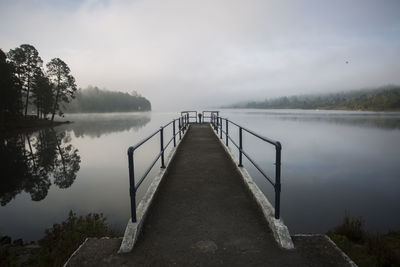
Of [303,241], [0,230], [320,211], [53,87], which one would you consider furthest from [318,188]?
[53,87]

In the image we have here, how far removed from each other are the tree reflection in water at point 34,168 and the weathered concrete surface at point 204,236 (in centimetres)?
1019

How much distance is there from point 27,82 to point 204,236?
168 ft

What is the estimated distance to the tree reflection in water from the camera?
12.1 m

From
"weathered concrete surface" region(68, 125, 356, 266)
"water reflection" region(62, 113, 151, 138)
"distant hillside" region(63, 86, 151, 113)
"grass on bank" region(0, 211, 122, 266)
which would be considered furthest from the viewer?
"distant hillside" region(63, 86, 151, 113)

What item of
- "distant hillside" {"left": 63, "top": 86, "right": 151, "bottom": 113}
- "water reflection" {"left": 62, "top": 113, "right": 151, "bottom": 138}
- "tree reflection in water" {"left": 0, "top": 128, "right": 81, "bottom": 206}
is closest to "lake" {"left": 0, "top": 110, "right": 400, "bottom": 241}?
"tree reflection in water" {"left": 0, "top": 128, "right": 81, "bottom": 206}

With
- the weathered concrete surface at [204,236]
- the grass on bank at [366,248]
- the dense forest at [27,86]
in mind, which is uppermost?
the dense forest at [27,86]

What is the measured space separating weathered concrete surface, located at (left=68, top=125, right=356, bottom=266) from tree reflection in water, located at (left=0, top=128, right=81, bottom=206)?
10.2 m

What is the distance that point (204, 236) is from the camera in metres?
2.95

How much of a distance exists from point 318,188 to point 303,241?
33.6 ft

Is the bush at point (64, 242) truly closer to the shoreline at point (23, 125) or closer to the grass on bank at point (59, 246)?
the grass on bank at point (59, 246)

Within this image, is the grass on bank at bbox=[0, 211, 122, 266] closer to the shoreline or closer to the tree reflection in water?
the tree reflection in water

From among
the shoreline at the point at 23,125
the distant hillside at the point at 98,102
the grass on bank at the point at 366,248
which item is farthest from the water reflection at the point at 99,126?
the distant hillside at the point at 98,102

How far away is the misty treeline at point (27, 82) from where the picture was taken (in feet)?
105

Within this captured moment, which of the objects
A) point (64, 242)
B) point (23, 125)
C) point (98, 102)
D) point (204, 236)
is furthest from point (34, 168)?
point (98, 102)
